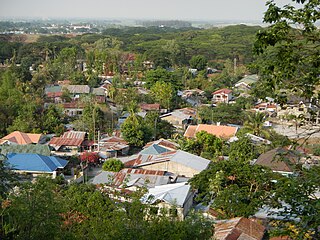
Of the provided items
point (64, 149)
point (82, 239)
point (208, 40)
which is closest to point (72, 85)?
point (64, 149)

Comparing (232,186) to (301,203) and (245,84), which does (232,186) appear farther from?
(245,84)

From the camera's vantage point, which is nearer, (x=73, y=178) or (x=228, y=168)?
(x=228, y=168)

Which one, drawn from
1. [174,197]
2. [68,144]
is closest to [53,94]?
[68,144]

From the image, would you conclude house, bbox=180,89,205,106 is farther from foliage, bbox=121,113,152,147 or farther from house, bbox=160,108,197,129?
foliage, bbox=121,113,152,147

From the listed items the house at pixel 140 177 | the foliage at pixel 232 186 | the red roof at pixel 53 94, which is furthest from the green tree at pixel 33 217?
the red roof at pixel 53 94

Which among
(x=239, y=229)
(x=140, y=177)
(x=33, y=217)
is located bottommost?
(x=140, y=177)

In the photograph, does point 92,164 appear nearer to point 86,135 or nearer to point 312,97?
point 86,135

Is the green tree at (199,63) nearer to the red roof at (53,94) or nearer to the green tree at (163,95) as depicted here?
the green tree at (163,95)
